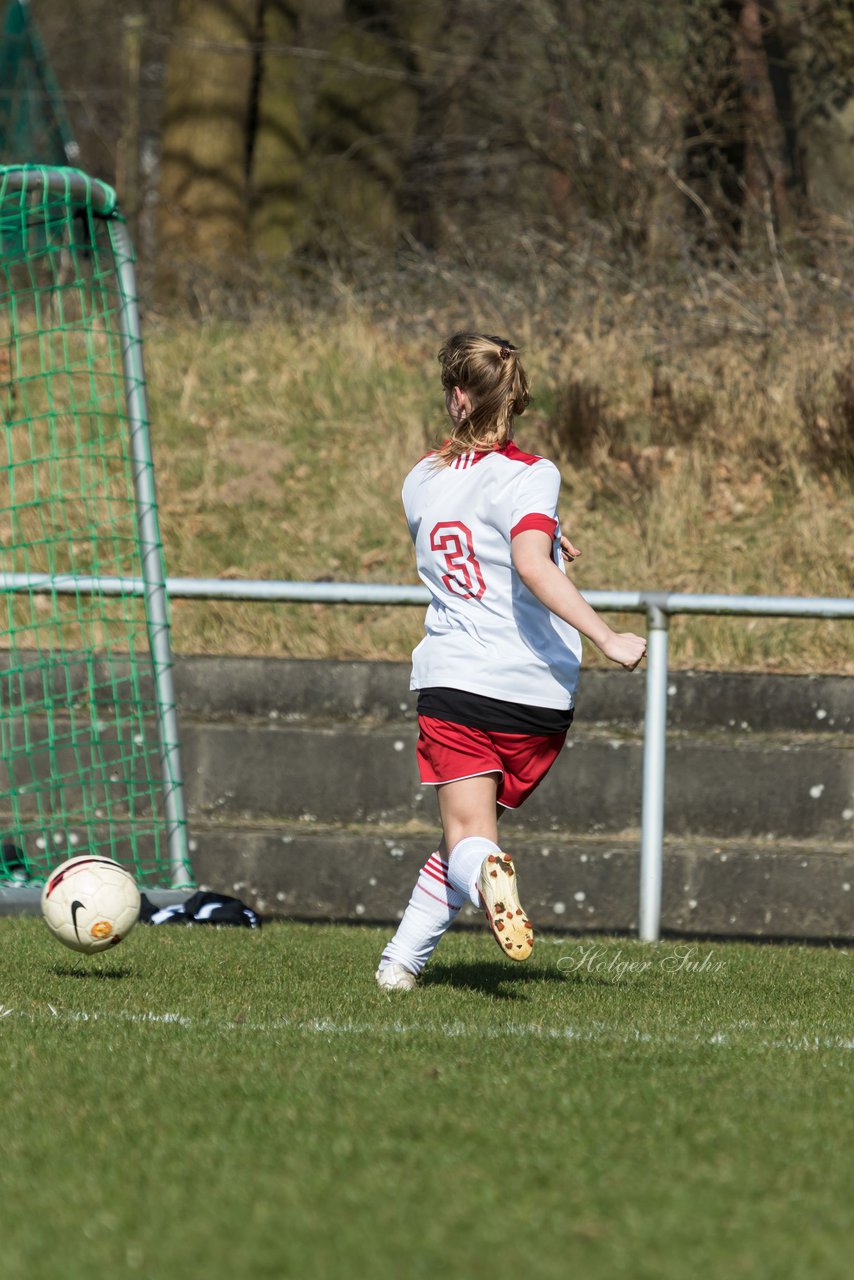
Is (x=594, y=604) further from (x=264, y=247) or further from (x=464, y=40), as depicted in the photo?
(x=464, y=40)

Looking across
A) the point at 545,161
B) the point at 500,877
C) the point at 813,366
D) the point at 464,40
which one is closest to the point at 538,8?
the point at 545,161

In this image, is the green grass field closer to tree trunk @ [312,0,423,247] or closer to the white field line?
the white field line

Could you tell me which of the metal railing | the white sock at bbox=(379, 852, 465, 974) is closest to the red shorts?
the white sock at bbox=(379, 852, 465, 974)

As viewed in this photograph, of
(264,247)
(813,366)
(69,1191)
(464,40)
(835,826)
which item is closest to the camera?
(69,1191)

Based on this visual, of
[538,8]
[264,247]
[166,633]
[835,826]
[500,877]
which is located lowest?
[835,826]

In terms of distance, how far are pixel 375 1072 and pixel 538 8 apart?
12.7 m

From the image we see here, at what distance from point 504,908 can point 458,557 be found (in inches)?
39.9

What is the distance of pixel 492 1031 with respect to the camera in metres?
4.34

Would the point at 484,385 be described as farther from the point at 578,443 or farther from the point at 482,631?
the point at 578,443

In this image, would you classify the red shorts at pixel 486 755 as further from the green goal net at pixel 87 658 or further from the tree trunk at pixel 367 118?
the tree trunk at pixel 367 118

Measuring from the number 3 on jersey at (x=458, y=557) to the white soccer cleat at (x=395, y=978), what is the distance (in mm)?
1103

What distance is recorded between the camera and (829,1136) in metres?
3.29

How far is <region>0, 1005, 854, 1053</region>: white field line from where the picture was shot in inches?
167


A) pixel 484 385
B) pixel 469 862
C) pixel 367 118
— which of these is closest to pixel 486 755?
pixel 469 862
